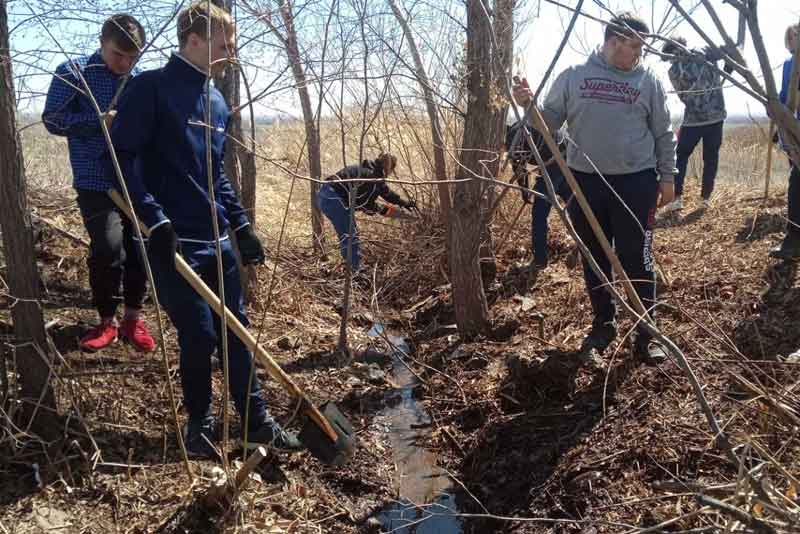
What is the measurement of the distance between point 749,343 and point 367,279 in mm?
3170

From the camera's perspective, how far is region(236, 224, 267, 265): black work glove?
323 cm

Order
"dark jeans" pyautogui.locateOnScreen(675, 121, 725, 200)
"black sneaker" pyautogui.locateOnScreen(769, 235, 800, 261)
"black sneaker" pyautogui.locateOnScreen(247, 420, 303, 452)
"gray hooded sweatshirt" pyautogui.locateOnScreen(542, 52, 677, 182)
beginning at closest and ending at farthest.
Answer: "black sneaker" pyautogui.locateOnScreen(247, 420, 303, 452) → "gray hooded sweatshirt" pyautogui.locateOnScreen(542, 52, 677, 182) → "black sneaker" pyautogui.locateOnScreen(769, 235, 800, 261) → "dark jeans" pyautogui.locateOnScreen(675, 121, 725, 200)

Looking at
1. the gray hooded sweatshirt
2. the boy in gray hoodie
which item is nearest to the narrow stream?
the boy in gray hoodie

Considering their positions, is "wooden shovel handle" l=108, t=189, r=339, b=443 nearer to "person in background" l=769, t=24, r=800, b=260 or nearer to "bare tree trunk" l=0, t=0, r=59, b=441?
"bare tree trunk" l=0, t=0, r=59, b=441

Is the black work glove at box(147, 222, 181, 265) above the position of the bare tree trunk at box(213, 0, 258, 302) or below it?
below

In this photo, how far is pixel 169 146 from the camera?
9.00ft

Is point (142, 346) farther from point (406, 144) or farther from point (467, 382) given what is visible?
point (406, 144)

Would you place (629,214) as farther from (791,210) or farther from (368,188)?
(368,188)

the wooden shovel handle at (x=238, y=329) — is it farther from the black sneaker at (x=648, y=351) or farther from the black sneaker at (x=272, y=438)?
the black sneaker at (x=648, y=351)

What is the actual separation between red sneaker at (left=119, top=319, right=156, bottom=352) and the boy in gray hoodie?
2383 millimetres

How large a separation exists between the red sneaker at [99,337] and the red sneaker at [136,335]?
0.19 feet

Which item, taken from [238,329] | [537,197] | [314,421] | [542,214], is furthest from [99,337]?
[537,197]

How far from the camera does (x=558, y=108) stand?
373cm

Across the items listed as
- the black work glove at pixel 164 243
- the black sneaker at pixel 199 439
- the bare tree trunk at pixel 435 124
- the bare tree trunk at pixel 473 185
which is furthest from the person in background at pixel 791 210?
the black work glove at pixel 164 243
